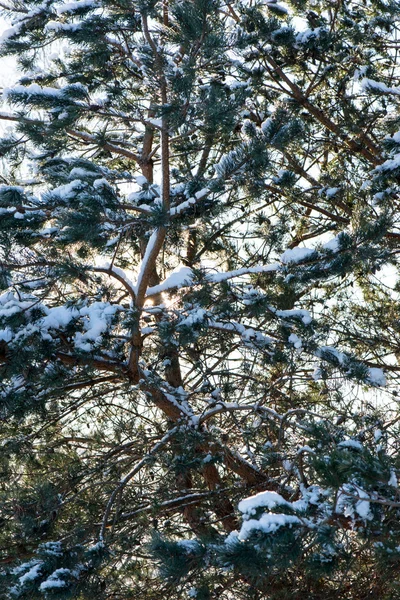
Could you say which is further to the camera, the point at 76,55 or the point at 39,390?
the point at 76,55

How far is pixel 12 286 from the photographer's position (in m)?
4.85

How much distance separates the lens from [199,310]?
15.2 ft

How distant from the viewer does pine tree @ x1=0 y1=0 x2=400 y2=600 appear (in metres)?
3.91

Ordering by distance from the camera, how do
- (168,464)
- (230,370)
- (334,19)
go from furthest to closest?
(334,19), (230,370), (168,464)

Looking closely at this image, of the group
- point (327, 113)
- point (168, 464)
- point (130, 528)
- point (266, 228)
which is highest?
point (327, 113)

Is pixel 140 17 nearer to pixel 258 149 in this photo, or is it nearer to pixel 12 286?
pixel 258 149

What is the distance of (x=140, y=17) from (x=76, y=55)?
1727mm

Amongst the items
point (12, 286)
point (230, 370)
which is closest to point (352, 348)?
point (230, 370)

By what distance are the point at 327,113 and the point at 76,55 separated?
2313mm

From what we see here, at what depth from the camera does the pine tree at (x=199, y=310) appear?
3910mm

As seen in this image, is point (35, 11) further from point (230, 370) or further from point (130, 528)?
point (130, 528)

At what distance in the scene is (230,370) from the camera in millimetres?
5938

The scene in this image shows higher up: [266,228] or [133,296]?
[266,228]

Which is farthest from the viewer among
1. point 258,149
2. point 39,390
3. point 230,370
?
point 230,370
